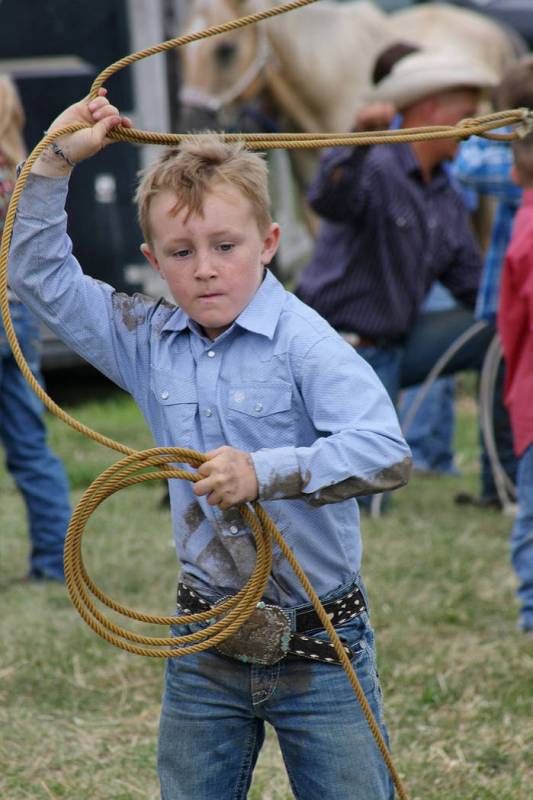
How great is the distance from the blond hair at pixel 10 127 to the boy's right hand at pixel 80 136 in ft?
7.52

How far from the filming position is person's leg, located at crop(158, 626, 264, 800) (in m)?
2.22

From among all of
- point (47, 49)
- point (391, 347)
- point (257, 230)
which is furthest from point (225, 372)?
point (47, 49)

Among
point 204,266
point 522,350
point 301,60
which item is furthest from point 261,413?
point 301,60

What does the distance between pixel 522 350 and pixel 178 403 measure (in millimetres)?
1996

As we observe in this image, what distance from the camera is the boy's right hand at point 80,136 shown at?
84.2 inches

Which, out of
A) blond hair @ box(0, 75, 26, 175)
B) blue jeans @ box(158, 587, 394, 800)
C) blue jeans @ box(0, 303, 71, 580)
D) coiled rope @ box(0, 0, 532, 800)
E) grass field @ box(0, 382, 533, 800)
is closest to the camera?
coiled rope @ box(0, 0, 532, 800)

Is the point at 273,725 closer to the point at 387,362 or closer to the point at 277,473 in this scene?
the point at 277,473

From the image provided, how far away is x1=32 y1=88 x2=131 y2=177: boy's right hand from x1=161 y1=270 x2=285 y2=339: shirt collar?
0.33 m

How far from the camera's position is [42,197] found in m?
2.18

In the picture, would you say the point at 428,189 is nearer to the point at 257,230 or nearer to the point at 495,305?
the point at 495,305

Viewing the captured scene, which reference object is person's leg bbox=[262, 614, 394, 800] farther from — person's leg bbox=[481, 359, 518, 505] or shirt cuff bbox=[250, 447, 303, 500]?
person's leg bbox=[481, 359, 518, 505]

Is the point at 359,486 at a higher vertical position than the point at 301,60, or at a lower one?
higher

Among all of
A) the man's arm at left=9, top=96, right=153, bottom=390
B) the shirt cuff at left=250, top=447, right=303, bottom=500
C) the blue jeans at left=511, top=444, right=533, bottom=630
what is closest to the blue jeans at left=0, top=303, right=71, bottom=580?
the blue jeans at left=511, top=444, right=533, bottom=630

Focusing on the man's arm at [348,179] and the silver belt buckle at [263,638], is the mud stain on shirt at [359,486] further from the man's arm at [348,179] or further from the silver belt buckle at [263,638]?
the man's arm at [348,179]
